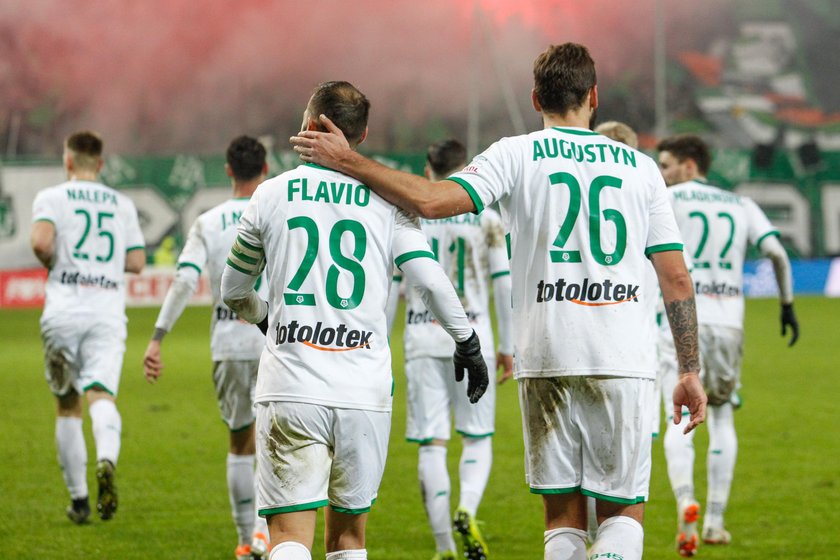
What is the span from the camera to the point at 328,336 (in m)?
4.04

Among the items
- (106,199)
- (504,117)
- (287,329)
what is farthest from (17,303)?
(287,329)

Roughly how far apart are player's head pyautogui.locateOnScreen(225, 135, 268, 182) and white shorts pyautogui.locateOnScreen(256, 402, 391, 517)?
8.09 ft

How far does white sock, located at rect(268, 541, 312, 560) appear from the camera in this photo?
12.8 ft

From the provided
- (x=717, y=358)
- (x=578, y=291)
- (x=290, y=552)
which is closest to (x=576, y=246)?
(x=578, y=291)

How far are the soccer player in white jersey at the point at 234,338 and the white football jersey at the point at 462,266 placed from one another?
3.12 feet

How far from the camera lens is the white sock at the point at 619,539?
159 inches

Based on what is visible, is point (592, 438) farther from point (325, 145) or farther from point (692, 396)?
point (325, 145)

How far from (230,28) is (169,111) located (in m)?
4.51

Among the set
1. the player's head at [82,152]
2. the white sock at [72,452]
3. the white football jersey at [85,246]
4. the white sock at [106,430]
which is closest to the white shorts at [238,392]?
the white sock at [106,430]

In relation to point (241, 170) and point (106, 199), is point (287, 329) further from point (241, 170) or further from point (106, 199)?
point (106, 199)

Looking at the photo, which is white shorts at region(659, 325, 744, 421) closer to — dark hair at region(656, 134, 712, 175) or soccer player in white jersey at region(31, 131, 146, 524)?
dark hair at region(656, 134, 712, 175)

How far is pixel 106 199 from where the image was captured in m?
7.64

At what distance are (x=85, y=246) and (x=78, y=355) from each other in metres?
0.70

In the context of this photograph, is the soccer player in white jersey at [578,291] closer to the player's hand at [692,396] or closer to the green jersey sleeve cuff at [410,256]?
the player's hand at [692,396]
